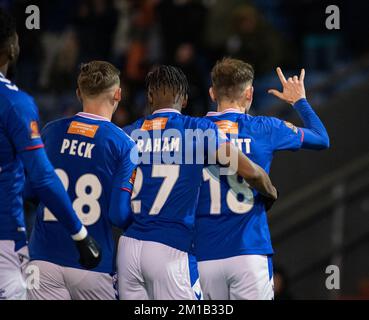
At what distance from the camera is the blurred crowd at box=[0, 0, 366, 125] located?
37.0 feet

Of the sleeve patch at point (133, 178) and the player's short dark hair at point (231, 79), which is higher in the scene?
the player's short dark hair at point (231, 79)

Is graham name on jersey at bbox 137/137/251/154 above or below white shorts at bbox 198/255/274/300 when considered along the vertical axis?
above

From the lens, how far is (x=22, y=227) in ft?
15.8

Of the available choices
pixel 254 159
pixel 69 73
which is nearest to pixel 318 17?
pixel 69 73

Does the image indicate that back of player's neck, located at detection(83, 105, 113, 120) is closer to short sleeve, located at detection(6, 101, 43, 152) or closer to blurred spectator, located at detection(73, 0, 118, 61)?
short sleeve, located at detection(6, 101, 43, 152)

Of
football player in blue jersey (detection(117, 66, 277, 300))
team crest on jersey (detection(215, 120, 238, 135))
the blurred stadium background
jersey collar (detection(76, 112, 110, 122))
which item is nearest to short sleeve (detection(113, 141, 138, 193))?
football player in blue jersey (detection(117, 66, 277, 300))

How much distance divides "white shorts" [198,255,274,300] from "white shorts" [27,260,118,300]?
0.73 m

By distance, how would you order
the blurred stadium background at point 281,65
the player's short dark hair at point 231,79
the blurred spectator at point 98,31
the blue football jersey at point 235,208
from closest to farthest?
the blue football jersey at point 235,208 → the player's short dark hair at point 231,79 → the blurred stadium background at point 281,65 → the blurred spectator at point 98,31

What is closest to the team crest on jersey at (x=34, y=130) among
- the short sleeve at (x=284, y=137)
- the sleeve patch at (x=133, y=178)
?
the sleeve patch at (x=133, y=178)

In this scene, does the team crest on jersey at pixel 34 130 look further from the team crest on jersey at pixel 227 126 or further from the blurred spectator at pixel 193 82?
the blurred spectator at pixel 193 82

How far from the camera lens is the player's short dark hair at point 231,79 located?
6.01 meters

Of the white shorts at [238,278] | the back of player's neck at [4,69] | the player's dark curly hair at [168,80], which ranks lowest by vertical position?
the white shorts at [238,278]

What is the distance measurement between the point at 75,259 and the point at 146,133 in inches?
37.2

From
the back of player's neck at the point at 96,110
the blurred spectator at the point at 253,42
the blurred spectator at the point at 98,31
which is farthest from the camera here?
the blurred spectator at the point at 98,31
